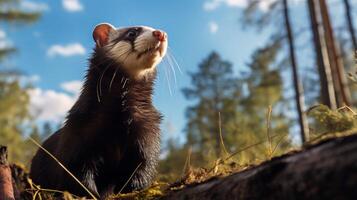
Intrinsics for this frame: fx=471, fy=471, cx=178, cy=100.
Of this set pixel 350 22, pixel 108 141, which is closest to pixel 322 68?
pixel 350 22

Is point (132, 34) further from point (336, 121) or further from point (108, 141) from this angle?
point (336, 121)

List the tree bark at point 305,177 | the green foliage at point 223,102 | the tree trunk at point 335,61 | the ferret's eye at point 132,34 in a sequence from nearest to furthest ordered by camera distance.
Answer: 1. the tree bark at point 305,177
2. the ferret's eye at point 132,34
3. the tree trunk at point 335,61
4. the green foliage at point 223,102

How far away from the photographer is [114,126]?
4504 millimetres

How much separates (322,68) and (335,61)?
9.01 ft

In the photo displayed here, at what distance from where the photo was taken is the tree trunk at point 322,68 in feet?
54.5

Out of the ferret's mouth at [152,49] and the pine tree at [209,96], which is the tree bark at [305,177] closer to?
the ferret's mouth at [152,49]

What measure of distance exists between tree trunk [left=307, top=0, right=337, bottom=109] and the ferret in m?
12.4

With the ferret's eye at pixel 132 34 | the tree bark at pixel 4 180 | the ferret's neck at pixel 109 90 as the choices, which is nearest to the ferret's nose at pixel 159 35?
the ferret's eye at pixel 132 34

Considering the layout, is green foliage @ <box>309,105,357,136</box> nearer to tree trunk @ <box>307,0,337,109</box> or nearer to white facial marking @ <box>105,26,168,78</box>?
white facial marking @ <box>105,26,168,78</box>

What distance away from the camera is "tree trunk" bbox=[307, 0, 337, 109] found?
16625 millimetres

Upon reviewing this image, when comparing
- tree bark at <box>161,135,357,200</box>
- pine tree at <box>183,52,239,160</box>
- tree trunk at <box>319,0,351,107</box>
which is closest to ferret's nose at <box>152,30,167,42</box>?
tree bark at <box>161,135,357,200</box>

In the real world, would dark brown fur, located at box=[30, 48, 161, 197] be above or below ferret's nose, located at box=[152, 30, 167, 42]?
below

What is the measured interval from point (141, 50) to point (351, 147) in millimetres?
3696

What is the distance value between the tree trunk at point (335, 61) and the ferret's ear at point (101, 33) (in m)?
14.2
